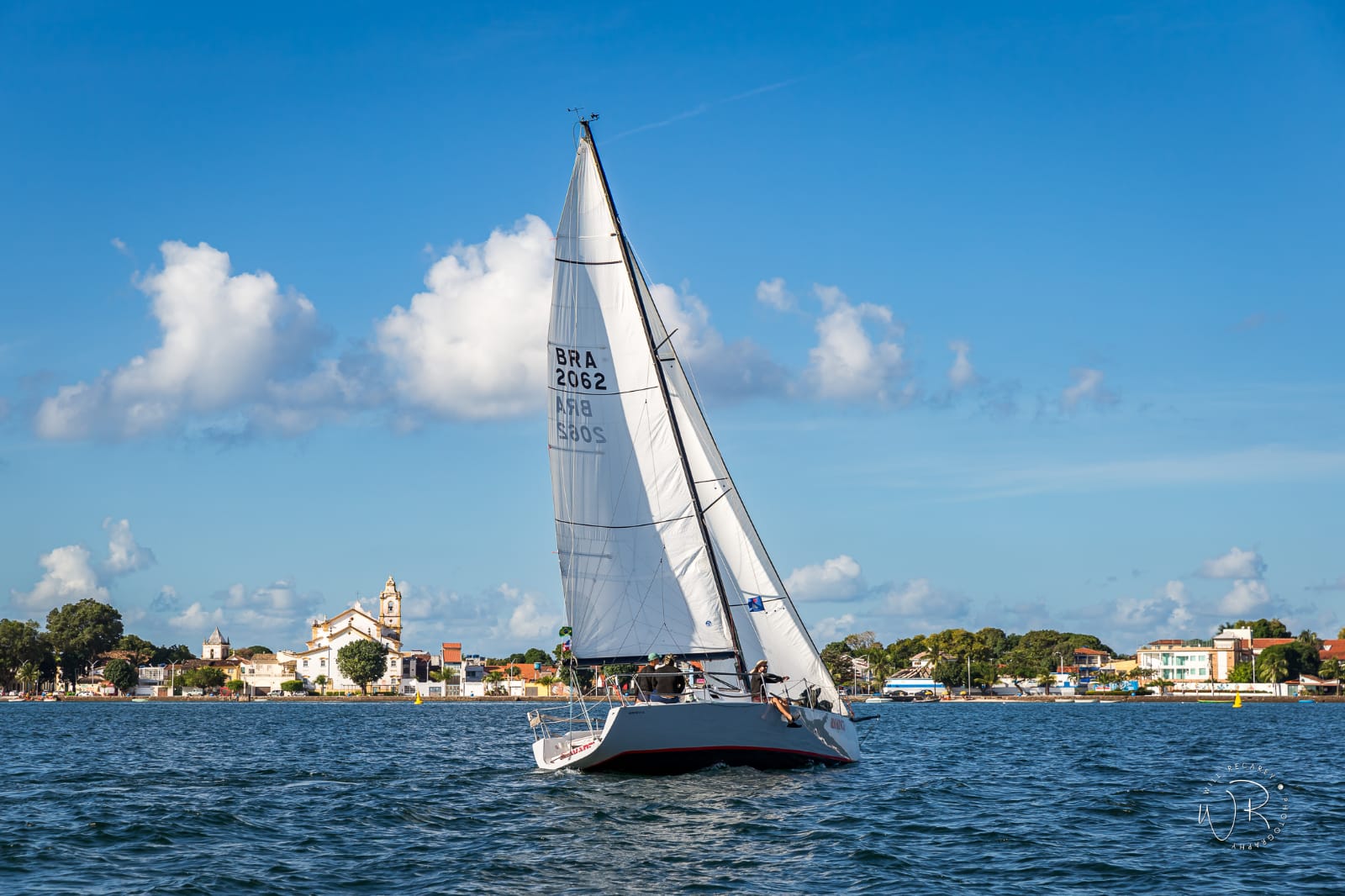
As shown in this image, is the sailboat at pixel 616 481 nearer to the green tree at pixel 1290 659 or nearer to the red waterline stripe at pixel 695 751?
the red waterline stripe at pixel 695 751

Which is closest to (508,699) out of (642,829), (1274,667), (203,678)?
(203,678)

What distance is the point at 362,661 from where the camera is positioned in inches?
6905

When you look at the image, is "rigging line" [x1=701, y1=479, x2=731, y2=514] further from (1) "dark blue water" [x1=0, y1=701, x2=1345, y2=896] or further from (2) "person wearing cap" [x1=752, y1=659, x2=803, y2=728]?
(1) "dark blue water" [x1=0, y1=701, x2=1345, y2=896]

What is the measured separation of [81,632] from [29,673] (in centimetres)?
967

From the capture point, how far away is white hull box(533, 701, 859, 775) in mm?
27719

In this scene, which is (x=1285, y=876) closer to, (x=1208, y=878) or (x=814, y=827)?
(x=1208, y=878)

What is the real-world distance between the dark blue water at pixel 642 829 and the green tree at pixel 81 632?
534 ft

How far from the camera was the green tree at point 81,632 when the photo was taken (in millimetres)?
189625

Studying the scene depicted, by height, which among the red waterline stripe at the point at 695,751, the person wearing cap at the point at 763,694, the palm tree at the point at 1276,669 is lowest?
the palm tree at the point at 1276,669

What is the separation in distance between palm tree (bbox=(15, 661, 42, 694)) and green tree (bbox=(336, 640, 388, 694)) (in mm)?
43296

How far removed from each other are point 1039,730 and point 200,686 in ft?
490

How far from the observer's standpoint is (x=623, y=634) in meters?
30.6

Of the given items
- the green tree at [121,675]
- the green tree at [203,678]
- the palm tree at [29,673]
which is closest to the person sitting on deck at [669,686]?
the green tree at [203,678]

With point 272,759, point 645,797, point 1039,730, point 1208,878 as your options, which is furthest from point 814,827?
point 1039,730
